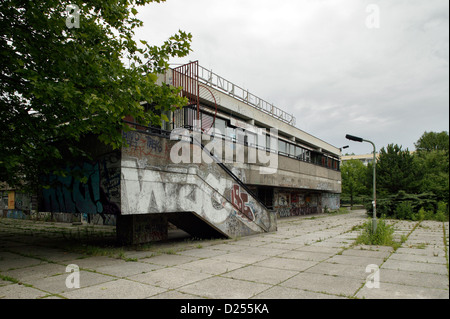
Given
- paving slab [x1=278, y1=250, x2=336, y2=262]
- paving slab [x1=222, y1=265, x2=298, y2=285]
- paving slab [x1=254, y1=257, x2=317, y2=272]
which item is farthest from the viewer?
paving slab [x1=278, y1=250, x2=336, y2=262]

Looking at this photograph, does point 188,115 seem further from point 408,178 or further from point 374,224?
point 408,178

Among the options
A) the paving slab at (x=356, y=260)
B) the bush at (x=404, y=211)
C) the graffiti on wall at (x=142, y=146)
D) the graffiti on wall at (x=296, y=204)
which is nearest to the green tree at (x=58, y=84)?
the graffiti on wall at (x=142, y=146)

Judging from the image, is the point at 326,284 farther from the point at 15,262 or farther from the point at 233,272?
the point at 15,262

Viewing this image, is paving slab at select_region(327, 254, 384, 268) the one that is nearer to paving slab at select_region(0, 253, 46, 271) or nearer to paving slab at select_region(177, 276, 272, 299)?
paving slab at select_region(177, 276, 272, 299)

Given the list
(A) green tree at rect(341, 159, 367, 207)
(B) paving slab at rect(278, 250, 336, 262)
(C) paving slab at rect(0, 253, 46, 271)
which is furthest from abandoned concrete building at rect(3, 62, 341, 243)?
(A) green tree at rect(341, 159, 367, 207)

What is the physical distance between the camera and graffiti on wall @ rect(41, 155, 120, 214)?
9055 mm

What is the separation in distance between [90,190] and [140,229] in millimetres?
2288

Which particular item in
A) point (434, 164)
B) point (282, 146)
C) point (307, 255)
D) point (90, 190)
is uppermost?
point (282, 146)

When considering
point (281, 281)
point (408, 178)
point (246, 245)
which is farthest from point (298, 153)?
point (281, 281)

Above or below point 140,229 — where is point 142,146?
above

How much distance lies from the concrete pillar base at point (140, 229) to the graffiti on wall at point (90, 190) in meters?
1.48

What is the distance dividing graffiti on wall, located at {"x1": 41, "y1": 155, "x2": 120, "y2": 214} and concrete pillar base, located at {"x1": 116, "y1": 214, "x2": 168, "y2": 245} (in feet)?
4.84

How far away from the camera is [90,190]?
9953 millimetres

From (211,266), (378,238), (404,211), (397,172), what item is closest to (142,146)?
(211,266)
